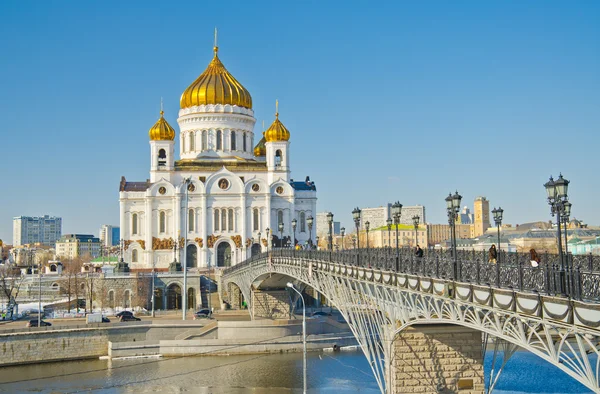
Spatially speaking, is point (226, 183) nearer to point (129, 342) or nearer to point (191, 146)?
point (191, 146)

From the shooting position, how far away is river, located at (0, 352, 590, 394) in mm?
32938

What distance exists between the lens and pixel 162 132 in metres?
68.3

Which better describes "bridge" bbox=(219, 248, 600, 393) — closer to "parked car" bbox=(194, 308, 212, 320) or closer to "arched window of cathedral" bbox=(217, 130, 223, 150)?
"parked car" bbox=(194, 308, 212, 320)

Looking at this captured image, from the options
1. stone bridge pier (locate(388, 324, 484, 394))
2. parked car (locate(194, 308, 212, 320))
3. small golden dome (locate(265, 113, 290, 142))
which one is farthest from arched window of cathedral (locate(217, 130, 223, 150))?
stone bridge pier (locate(388, 324, 484, 394))

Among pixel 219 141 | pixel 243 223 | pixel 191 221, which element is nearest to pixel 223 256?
pixel 243 223

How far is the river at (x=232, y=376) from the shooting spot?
108ft

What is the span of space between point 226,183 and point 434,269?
5116 centimetres

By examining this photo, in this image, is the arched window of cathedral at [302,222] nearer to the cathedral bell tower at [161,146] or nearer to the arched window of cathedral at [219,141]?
the arched window of cathedral at [219,141]

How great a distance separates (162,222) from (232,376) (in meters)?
32.2

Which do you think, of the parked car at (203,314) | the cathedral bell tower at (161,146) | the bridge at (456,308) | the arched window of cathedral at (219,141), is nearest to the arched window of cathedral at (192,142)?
the arched window of cathedral at (219,141)

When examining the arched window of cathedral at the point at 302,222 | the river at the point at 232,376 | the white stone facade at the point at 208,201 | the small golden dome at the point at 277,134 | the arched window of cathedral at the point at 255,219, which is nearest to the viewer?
the river at the point at 232,376

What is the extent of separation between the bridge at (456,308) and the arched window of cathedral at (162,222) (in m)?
32.3

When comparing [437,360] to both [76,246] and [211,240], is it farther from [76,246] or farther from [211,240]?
[76,246]

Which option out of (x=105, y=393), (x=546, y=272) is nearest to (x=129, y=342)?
(x=105, y=393)
